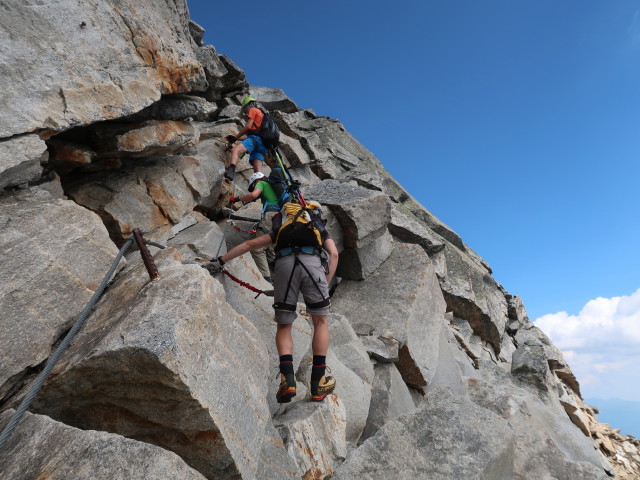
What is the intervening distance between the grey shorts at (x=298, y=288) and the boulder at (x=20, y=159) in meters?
4.15

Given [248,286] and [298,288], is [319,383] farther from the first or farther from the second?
[248,286]

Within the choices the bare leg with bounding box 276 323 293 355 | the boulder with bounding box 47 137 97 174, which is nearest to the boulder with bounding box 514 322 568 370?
the bare leg with bounding box 276 323 293 355

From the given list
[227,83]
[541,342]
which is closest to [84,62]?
[227,83]

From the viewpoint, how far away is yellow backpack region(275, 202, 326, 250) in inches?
290

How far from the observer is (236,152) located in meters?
13.3

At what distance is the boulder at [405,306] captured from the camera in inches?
426

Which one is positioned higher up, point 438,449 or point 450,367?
point 450,367

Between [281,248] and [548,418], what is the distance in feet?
28.3

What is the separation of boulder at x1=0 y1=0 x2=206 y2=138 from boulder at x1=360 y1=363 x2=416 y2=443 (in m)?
8.11

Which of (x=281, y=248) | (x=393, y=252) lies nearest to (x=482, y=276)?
(x=393, y=252)

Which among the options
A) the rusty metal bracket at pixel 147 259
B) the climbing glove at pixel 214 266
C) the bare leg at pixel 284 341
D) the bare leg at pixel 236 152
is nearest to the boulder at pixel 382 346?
the bare leg at pixel 284 341

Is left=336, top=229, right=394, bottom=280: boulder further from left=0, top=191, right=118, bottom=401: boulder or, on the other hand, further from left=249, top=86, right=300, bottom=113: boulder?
left=249, top=86, right=300, bottom=113: boulder

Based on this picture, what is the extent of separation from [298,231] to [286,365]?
2392mm

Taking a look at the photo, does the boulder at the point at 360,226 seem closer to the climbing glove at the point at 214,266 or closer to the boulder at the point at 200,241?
the boulder at the point at 200,241
